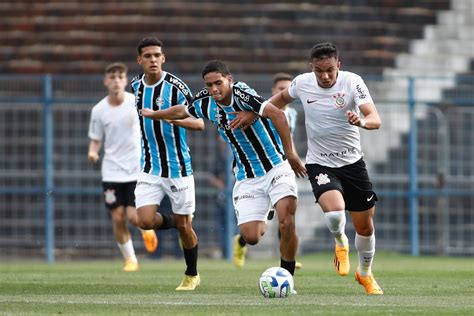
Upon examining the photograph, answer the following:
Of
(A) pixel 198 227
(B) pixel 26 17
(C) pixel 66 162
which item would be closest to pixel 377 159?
(A) pixel 198 227

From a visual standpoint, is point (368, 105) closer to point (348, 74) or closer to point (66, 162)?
point (348, 74)

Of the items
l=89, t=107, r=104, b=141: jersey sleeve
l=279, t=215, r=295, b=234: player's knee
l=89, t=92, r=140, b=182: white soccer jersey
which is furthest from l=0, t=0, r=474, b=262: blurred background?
l=279, t=215, r=295, b=234: player's knee

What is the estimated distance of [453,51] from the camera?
2389 cm

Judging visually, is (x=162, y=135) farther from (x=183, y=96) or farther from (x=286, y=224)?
(x=286, y=224)

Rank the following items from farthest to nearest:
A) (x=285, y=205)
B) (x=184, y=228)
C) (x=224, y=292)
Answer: (x=184, y=228) → (x=224, y=292) → (x=285, y=205)

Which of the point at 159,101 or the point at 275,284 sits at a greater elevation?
the point at 159,101

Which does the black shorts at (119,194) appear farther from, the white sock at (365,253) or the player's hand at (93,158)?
the white sock at (365,253)

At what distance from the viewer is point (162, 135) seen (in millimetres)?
13000

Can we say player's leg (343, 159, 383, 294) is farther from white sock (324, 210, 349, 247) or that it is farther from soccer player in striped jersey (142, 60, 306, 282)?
soccer player in striped jersey (142, 60, 306, 282)

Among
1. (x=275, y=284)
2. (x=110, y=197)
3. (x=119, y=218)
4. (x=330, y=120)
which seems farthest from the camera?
(x=110, y=197)

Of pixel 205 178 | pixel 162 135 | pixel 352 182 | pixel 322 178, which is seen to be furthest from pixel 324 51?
pixel 205 178

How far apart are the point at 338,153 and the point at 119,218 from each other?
5.36 metres

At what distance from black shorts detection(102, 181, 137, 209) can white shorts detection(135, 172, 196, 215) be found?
3214mm

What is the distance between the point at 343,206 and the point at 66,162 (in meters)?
10.2
